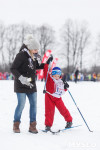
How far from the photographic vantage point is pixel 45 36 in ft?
136

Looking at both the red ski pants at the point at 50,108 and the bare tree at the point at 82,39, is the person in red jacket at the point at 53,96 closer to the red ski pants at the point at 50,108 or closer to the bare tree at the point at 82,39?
the red ski pants at the point at 50,108

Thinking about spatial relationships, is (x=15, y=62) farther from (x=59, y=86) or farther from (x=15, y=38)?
(x=15, y=38)

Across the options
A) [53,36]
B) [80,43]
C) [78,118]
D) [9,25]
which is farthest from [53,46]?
[78,118]

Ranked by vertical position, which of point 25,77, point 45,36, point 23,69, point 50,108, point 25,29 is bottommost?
point 50,108

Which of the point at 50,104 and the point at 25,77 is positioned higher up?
the point at 25,77

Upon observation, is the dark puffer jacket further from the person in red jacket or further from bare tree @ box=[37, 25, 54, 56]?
bare tree @ box=[37, 25, 54, 56]

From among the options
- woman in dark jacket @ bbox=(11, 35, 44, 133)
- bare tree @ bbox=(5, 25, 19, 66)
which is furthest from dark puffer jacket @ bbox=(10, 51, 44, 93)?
bare tree @ bbox=(5, 25, 19, 66)

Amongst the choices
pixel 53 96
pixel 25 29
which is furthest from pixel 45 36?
pixel 53 96

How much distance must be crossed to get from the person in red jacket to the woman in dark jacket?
30cm

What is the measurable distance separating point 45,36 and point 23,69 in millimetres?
38074

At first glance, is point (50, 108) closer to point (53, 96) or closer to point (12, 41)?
point (53, 96)

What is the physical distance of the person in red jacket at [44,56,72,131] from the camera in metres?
4.27

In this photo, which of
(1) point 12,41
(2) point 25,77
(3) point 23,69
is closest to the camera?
(2) point 25,77

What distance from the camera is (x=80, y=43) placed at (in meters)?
42.1
